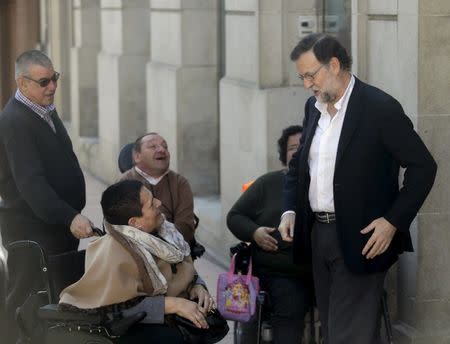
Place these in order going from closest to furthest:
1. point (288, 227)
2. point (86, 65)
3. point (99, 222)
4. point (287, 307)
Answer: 1. point (288, 227)
2. point (287, 307)
3. point (99, 222)
4. point (86, 65)

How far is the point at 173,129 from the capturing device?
1198cm

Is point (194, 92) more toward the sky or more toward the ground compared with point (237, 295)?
more toward the sky

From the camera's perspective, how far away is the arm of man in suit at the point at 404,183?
5.80 metres

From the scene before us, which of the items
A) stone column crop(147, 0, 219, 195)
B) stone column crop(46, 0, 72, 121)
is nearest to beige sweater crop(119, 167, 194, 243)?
stone column crop(147, 0, 219, 195)

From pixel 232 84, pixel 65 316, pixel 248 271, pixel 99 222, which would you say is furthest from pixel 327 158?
pixel 99 222

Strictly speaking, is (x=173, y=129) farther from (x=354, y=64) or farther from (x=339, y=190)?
(x=339, y=190)

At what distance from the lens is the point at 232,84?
33.4 ft

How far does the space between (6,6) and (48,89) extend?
1475cm

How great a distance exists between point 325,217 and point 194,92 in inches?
234

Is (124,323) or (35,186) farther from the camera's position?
(35,186)

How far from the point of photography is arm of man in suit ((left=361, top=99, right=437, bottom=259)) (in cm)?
580

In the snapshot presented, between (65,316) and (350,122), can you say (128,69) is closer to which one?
(65,316)

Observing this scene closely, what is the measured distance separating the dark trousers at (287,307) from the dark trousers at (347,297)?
0.90 meters

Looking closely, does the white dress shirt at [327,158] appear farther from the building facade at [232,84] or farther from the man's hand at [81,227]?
the man's hand at [81,227]
